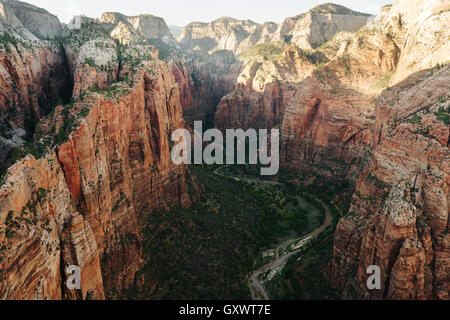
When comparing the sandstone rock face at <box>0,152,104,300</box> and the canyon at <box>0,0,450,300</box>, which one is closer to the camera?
the sandstone rock face at <box>0,152,104,300</box>

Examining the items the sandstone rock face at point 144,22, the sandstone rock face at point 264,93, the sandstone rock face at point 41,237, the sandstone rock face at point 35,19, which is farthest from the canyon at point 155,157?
the sandstone rock face at point 144,22

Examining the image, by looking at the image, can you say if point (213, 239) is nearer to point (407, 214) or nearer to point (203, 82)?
point (407, 214)

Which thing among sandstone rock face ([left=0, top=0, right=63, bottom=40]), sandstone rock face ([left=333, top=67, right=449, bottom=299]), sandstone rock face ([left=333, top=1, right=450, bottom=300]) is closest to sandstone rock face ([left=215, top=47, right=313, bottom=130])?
sandstone rock face ([left=333, top=1, right=450, bottom=300])

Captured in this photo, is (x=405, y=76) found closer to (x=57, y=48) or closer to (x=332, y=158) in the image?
(x=332, y=158)

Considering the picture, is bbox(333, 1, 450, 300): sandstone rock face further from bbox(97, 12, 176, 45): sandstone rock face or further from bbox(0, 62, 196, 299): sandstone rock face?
bbox(97, 12, 176, 45): sandstone rock face
